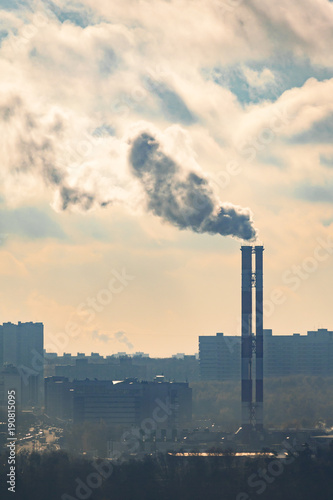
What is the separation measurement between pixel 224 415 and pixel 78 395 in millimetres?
27455

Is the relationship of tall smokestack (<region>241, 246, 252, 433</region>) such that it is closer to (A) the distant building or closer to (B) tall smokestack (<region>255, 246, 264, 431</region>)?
(B) tall smokestack (<region>255, 246, 264, 431</region>)

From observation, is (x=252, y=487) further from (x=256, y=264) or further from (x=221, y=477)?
(x=256, y=264)

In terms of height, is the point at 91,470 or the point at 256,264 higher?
the point at 256,264

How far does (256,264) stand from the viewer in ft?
432

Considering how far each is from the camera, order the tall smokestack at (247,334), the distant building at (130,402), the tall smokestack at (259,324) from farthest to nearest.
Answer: the distant building at (130,402)
the tall smokestack at (259,324)
the tall smokestack at (247,334)

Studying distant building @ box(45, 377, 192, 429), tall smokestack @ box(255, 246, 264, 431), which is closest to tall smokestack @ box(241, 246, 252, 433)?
tall smokestack @ box(255, 246, 264, 431)

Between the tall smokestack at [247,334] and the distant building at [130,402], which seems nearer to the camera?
the tall smokestack at [247,334]

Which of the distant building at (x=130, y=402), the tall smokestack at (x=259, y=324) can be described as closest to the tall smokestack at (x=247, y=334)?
the tall smokestack at (x=259, y=324)

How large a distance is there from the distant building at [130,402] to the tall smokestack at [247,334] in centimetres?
4113

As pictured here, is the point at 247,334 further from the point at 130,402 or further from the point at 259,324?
the point at 130,402

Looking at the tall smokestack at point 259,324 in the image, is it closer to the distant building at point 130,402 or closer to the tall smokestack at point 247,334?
the tall smokestack at point 247,334

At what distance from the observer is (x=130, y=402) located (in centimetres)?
17650

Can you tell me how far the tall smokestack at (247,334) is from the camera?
5157 inches

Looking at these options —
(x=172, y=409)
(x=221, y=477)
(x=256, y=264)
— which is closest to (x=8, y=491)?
(x=221, y=477)
